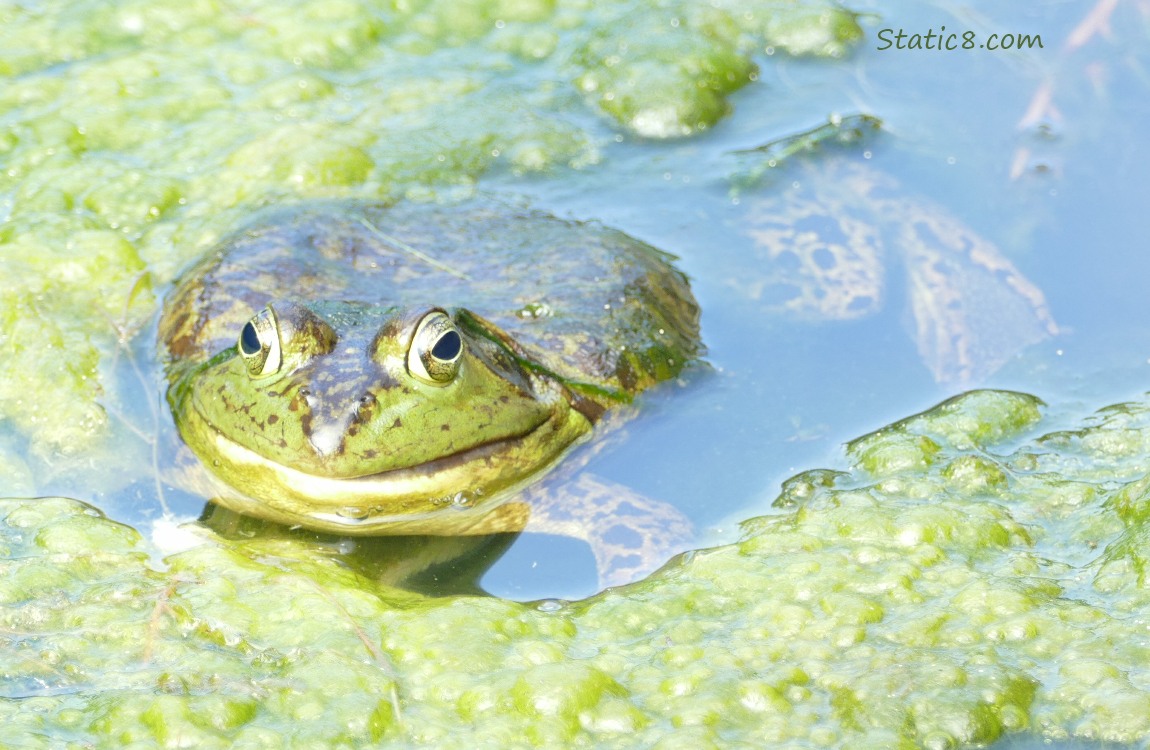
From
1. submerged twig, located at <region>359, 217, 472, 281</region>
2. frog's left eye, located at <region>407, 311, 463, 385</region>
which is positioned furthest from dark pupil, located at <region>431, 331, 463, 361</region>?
submerged twig, located at <region>359, 217, 472, 281</region>

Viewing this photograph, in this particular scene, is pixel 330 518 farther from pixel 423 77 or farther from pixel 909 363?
pixel 423 77

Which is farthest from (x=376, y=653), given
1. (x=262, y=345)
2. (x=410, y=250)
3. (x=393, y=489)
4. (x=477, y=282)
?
(x=410, y=250)

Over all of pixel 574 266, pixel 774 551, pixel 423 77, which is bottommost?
pixel 774 551

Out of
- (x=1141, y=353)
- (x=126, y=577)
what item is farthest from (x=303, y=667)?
(x=1141, y=353)

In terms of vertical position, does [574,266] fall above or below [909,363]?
above

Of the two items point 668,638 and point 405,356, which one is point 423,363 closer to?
point 405,356

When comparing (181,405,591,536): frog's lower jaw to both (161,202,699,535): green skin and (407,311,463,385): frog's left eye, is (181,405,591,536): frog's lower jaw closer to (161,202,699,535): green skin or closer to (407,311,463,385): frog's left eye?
(161,202,699,535): green skin

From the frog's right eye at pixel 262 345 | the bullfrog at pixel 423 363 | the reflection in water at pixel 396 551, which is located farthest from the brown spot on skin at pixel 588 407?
the frog's right eye at pixel 262 345
